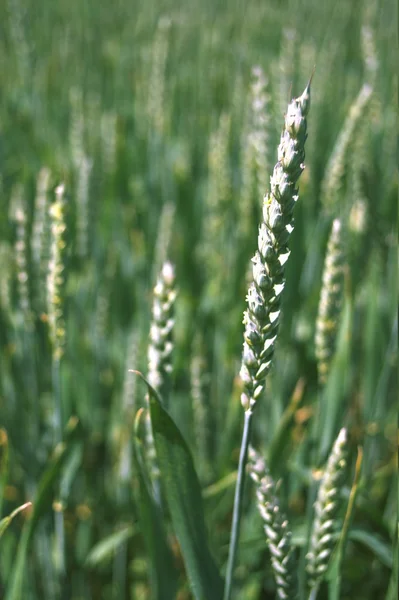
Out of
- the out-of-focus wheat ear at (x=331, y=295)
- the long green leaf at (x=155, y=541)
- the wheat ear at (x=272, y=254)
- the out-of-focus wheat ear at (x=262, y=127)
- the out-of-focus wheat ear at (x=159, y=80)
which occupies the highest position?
the out-of-focus wheat ear at (x=159, y=80)

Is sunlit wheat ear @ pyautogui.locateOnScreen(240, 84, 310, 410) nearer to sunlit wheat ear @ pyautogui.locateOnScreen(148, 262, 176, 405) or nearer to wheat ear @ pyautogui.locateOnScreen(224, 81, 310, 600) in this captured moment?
wheat ear @ pyautogui.locateOnScreen(224, 81, 310, 600)

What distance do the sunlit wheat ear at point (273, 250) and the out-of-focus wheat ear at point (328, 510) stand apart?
0.20m

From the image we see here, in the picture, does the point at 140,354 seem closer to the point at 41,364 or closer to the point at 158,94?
the point at 41,364

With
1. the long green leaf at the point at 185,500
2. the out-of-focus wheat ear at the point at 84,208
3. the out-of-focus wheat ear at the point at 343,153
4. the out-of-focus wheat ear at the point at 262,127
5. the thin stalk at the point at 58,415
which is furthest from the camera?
the out-of-focus wheat ear at the point at 84,208

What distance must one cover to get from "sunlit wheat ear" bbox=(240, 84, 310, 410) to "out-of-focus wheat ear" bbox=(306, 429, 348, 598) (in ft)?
0.64

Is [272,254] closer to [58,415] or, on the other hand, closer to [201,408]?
[58,415]

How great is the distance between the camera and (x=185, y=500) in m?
0.64

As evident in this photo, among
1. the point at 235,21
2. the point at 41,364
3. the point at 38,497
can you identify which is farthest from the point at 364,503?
the point at 235,21

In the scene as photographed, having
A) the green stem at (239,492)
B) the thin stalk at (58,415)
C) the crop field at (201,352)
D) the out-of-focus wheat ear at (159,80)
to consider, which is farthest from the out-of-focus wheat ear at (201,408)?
the out-of-focus wheat ear at (159,80)

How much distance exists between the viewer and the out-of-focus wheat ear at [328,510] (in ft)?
2.21

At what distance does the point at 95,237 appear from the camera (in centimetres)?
162

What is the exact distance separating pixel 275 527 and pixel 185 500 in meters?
0.09

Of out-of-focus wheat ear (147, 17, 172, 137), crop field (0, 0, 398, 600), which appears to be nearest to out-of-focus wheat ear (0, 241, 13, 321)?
crop field (0, 0, 398, 600)

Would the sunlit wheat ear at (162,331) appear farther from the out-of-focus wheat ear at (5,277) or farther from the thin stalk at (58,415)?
the out-of-focus wheat ear at (5,277)
